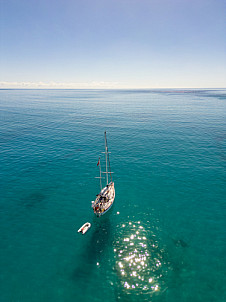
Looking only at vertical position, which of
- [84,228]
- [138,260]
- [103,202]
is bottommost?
[138,260]

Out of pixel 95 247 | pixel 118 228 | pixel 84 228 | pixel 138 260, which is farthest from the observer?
pixel 118 228

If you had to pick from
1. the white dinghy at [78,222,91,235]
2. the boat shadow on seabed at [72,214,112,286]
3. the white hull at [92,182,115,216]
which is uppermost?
the white hull at [92,182,115,216]

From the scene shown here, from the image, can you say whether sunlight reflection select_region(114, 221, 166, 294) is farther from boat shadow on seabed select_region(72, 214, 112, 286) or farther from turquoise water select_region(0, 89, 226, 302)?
boat shadow on seabed select_region(72, 214, 112, 286)

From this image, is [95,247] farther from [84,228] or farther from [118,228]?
[118,228]

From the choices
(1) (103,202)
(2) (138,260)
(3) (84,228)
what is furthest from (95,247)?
(1) (103,202)

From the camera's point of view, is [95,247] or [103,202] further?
[103,202]

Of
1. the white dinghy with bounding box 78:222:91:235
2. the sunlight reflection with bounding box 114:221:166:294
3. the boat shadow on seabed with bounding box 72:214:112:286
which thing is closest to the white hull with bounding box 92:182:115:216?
the boat shadow on seabed with bounding box 72:214:112:286

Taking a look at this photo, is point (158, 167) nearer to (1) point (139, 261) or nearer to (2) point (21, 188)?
(1) point (139, 261)

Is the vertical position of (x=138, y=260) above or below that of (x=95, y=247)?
above

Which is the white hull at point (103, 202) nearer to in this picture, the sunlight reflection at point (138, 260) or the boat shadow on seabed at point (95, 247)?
the boat shadow on seabed at point (95, 247)

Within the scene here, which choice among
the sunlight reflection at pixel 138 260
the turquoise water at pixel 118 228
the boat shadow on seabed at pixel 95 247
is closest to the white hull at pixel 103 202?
the turquoise water at pixel 118 228

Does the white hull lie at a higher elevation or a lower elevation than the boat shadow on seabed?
higher
